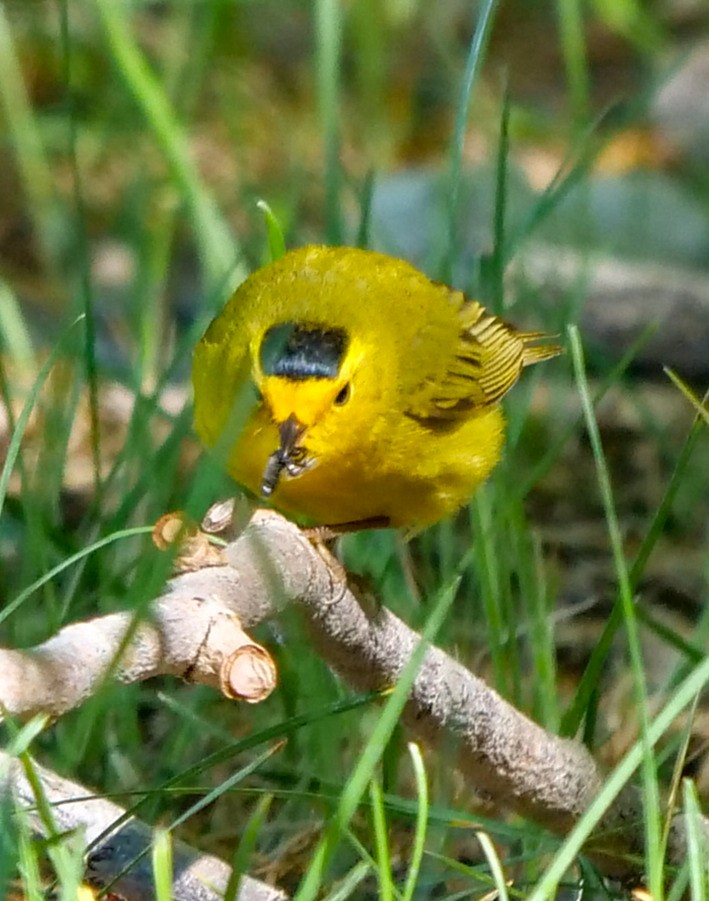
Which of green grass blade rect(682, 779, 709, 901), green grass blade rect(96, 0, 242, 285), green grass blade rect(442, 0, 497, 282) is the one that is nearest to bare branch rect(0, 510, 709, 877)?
green grass blade rect(682, 779, 709, 901)

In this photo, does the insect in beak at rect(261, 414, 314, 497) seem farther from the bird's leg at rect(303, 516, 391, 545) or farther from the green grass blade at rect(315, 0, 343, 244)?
the green grass blade at rect(315, 0, 343, 244)

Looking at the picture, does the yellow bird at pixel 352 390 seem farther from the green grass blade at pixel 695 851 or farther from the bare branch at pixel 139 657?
the green grass blade at pixel 695 851

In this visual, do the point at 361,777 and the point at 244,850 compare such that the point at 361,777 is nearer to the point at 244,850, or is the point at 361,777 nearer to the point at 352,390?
the point at 244,850

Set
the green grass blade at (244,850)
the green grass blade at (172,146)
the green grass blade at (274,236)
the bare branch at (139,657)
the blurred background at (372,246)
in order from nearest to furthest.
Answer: the bare branch at (139,657), the green grass blade at (244,850), the blurred background at (372,246), the green grass blade at (274,236), the green grass blade at (172,146)

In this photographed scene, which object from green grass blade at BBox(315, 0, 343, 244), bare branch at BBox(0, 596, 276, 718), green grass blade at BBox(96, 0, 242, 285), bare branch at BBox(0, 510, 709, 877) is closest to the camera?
bare branch at BBox(0, 596, 276, 718)

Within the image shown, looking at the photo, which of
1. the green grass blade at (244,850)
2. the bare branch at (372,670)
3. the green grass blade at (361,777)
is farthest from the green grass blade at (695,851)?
the green grass blade at (244,850)

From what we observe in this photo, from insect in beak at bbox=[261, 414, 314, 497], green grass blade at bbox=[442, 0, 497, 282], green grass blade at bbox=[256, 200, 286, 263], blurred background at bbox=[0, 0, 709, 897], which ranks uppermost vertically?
green grass blade at bbox=[442, 0, 497, 282]

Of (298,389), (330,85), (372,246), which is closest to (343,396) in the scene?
(298,389)
